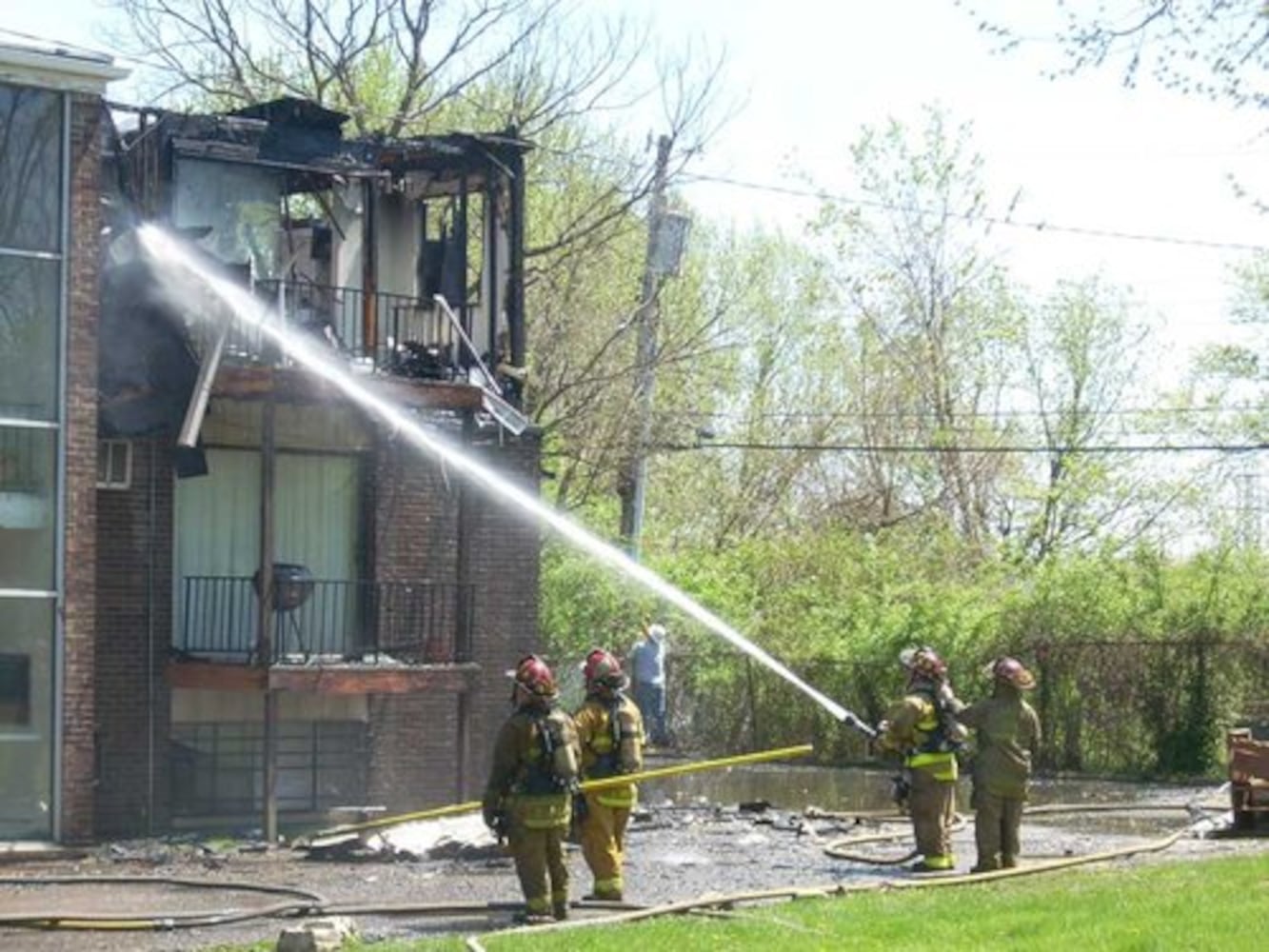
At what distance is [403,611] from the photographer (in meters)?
24.0

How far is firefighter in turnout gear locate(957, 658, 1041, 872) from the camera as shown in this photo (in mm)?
17625

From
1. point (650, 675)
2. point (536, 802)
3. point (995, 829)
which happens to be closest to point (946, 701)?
point (995, 829)

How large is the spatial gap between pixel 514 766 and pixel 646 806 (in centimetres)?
997

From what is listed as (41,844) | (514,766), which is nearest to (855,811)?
(41,844)

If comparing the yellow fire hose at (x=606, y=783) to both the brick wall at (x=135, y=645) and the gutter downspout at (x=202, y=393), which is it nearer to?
the brick wall at (x=135, y=645)

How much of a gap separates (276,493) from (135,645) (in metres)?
2.20

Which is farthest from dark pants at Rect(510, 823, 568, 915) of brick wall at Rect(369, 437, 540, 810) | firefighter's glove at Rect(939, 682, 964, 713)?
brick wall at Rect(369, 437, 540, 810)

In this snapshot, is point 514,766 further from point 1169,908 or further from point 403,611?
point 403,611

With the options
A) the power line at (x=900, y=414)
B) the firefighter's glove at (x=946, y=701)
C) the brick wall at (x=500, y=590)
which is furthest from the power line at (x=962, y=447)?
the firefighter's glove at (x=946, y=701)

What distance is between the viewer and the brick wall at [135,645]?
2188cm

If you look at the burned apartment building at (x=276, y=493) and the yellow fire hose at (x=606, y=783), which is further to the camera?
the burned apartment building at (x=276, y=493)

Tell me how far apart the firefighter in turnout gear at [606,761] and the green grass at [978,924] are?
1469 millimetres

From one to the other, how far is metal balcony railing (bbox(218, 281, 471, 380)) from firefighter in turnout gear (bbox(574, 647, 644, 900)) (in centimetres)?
720

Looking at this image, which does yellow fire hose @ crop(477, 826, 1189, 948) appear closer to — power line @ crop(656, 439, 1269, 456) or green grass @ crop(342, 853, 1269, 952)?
green grass @ crop(342, 853, 1269, 952)
